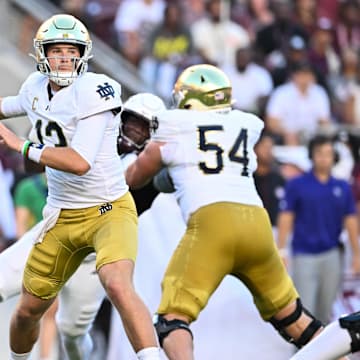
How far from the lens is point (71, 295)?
7172 mm

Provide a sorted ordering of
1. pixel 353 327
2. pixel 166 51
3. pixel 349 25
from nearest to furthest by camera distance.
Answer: pixel 353 327, pixel 166 51, pixel 349 25

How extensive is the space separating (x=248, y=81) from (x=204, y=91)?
550 centimetres

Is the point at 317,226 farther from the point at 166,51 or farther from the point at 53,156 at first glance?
the point at 53,156

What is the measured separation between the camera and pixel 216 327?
7863 mm

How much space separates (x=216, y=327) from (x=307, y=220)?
190 cm

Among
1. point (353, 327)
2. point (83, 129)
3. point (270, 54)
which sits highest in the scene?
point (83, 129)

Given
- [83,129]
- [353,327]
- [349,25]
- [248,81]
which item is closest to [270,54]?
[248,81]

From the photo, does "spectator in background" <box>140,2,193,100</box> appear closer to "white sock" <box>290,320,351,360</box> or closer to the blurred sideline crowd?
the blurred sideline crowd

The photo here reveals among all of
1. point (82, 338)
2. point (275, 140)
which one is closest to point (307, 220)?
point (275, 140)

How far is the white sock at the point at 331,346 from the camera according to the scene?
20.0 ft

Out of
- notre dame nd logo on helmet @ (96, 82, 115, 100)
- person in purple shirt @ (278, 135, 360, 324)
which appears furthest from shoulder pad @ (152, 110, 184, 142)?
person in purple shirt @ (278, 135, 360, 324)

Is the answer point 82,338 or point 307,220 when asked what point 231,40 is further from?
point 82,338

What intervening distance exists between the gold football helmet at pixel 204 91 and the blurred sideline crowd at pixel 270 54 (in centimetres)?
343

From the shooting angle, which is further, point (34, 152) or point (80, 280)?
point (80, 280)
